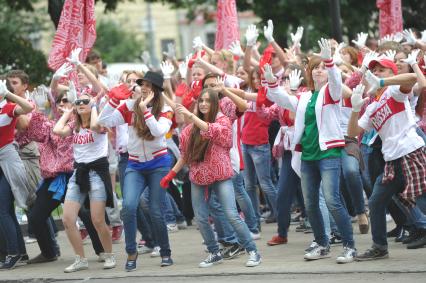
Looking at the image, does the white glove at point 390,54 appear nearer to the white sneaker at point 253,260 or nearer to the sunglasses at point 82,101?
the white sneaker at point 253,260

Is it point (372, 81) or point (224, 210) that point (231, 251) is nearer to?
point (224, 210)

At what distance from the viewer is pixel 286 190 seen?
11.0 m

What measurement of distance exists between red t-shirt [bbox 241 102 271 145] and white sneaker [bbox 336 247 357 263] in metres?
2.88

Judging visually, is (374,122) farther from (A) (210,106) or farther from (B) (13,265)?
(B) (13,265)

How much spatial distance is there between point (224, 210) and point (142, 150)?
38.5 inches

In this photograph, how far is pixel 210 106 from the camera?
10.1m

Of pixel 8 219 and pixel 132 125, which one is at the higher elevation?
pixel 132 125

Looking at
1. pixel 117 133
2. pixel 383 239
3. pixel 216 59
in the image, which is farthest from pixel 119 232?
pixel 383 239

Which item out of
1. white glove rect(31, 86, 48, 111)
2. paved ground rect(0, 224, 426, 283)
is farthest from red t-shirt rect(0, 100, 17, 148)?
paved ground rect(0, 224, 426, 283)

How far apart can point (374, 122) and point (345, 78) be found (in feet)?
7.15

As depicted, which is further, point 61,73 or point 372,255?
point 61,73

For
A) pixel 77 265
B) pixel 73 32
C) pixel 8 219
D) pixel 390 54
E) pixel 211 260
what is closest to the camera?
pixel 390 54

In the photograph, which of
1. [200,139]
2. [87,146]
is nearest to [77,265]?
[87,146]

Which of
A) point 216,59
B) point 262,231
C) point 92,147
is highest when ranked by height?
point 216,59
